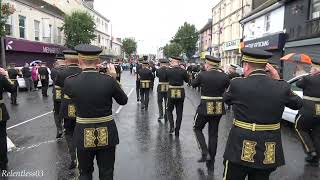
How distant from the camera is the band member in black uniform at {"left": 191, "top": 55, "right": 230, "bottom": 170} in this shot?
266 inches

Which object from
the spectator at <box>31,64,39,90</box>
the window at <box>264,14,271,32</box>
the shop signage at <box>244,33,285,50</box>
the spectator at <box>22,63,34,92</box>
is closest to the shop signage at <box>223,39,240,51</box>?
the shop signage at <box>244,33,285,50</box>

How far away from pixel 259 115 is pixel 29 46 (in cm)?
3246

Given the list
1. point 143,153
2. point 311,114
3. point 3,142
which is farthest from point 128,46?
Answer: point 3,142

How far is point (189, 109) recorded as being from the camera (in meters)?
A: 15.2

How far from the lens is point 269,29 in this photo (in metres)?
27.7

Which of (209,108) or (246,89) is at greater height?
(246,89)

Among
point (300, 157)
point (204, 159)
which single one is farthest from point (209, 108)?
point (300, 157)

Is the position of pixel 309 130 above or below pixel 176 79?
below

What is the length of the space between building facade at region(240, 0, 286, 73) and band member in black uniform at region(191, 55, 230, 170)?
633 inches

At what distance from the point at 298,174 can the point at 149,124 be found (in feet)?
17.9

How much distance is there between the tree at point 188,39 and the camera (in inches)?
2820

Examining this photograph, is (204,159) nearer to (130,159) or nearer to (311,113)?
(130,159)

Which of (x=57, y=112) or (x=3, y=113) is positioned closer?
(x=3, y=113)

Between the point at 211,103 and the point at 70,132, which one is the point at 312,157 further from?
the point at 70,132
